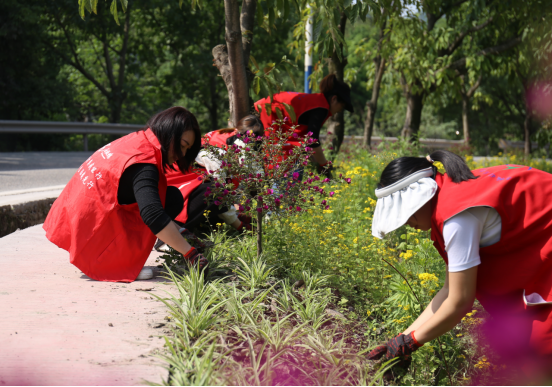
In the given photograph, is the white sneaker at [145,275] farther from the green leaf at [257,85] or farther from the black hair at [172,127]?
the green leaf at [257,85]

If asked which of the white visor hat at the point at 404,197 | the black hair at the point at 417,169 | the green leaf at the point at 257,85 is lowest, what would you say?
the white visor hat at the point at 404,197

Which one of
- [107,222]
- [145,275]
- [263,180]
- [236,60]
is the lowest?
[145,275]

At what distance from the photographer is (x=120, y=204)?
10.2 ft

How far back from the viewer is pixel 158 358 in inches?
82.2

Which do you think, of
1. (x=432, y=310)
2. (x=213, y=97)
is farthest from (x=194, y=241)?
(x=213, y=97)

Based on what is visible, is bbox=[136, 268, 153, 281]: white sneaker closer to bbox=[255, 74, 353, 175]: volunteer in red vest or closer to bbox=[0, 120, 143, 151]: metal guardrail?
bbox=[255, 74, 353, 175]: volunteer in red vest

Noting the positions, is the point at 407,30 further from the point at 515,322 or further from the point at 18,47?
the point at 18,47

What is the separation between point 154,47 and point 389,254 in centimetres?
1815

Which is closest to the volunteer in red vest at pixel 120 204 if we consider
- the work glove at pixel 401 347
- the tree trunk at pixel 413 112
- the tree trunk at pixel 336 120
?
the work glove at pixel 401 347

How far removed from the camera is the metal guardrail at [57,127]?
11.3 meters

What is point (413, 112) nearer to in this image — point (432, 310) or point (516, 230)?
point (432, 310)

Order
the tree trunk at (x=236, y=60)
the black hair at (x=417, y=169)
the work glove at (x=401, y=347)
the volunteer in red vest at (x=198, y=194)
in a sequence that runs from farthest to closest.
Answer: the volunteer in red vest at (x=198, y=194) < the tree trunk at (x=236, y=60) < the work glove at (x=401, y=347) < the black hair at (x=417, y=169)

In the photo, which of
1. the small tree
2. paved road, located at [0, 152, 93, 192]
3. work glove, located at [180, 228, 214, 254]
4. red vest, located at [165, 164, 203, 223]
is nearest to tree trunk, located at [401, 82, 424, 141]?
paved road, located at [0, 152, 93, 192]

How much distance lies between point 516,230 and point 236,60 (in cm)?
261
